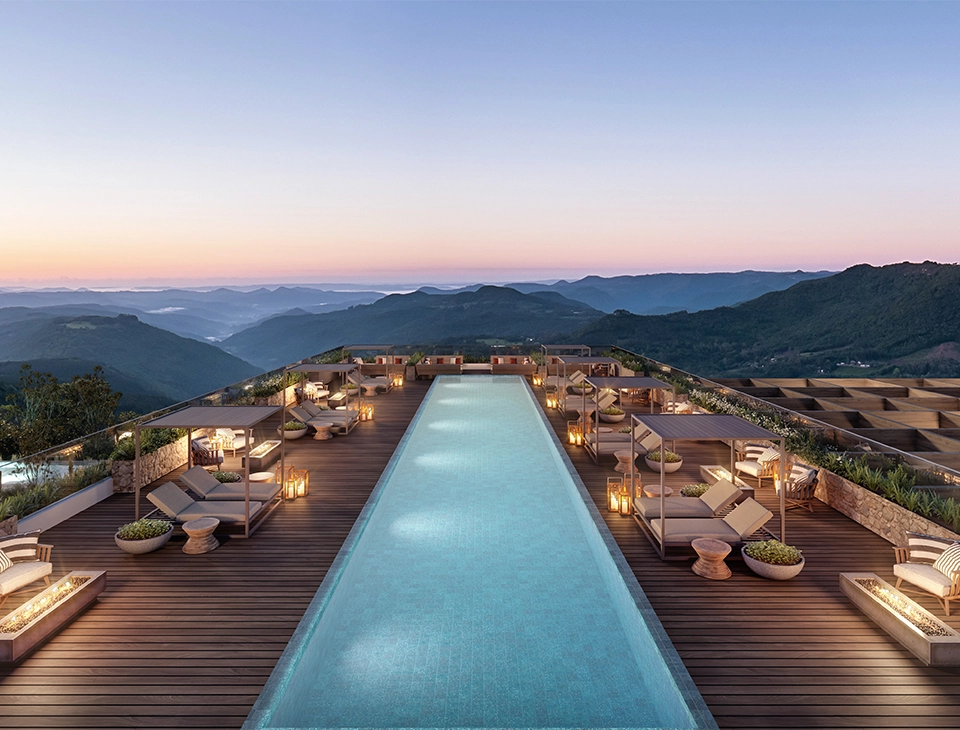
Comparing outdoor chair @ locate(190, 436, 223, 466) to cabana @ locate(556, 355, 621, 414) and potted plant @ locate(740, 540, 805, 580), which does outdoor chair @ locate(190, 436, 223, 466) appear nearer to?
cabana @ locate(556, 355, 621, 414)

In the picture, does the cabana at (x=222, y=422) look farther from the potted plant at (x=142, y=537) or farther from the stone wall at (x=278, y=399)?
the stone wall at (x=278, y=399)

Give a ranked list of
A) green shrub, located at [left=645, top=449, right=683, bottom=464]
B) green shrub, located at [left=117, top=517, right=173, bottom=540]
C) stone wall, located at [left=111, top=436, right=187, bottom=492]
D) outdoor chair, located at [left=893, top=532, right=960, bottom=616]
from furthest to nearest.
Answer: green shrub, located at [left=645, top=449, right=683, bottom=464] → stone wall, located at [left=111, top=436, right=187, bottom=492] → green shrub, located at [left=117, top=517, right=173, bottom=540] → outdoor chair, located at [left=893, top=532, right=960, bottom=616]

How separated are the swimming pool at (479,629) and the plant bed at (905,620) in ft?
6.45

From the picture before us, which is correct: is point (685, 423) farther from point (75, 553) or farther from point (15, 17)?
point (15, 17)

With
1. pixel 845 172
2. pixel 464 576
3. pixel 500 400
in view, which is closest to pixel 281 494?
pixel 464 576

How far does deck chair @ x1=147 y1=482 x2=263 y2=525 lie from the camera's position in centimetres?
679

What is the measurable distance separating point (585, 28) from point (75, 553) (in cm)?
2320

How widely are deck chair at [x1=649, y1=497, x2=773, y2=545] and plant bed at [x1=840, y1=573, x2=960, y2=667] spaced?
1.00 m

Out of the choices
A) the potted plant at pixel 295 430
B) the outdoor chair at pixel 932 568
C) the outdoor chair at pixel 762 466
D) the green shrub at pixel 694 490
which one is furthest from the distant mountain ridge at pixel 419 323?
the outdoor chair at pixel 932 568

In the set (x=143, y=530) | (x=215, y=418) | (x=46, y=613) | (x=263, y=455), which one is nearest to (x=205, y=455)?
(x=263, y=455)

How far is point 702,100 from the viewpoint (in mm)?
24016

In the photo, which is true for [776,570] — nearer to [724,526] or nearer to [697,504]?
[724,526]

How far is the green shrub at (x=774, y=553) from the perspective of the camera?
18.5ft

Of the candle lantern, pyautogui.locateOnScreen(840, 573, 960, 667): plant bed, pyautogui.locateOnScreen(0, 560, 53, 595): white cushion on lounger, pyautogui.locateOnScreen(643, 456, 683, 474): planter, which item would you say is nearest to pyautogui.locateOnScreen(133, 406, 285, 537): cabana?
pyautogui.locateOnScreen(0, 560, 53, 595): white cushion on lounger
